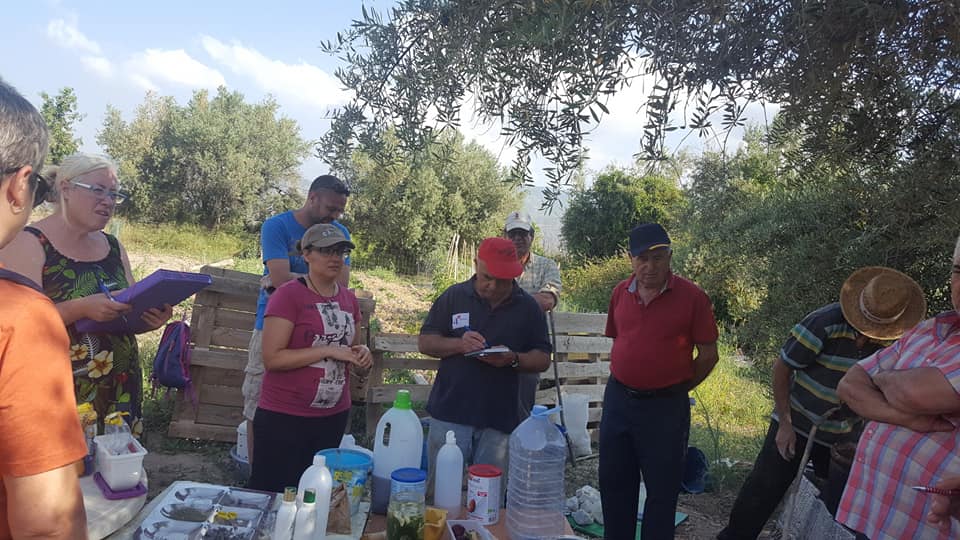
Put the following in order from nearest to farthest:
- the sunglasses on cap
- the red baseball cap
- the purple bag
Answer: the sunglasses on cap < the red baseball cap < the purple bag

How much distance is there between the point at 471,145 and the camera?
70.9 feet

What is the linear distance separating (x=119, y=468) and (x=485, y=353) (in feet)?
5.58

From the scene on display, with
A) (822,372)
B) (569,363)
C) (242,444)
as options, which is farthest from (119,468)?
(569,363)

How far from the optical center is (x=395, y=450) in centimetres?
240

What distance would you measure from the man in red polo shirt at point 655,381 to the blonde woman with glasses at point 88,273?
100.0 inches

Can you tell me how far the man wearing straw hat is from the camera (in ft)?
10.2

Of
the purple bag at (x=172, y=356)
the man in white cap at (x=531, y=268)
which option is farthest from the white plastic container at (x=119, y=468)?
the man in white cap at (x=531, y=268)

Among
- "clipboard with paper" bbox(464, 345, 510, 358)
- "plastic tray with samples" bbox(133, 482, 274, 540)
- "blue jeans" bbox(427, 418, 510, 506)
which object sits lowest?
"blue jeans" bbox(427, 418, 510, 506)

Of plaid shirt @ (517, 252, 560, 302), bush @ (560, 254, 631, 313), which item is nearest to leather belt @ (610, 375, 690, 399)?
plaid shirt @ (517, 252, 560, 302)

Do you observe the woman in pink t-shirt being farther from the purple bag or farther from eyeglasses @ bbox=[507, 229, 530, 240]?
eyeglasses @ bbox=[507, 229, 530, 240]

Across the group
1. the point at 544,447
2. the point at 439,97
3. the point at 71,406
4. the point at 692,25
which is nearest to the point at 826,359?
the point at 544,447

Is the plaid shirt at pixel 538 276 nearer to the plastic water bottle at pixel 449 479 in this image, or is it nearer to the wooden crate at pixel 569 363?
the wooden crate at pixel 569 363

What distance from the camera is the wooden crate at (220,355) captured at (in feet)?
18.0

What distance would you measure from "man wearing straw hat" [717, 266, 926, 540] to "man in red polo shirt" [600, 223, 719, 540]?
1.55 ft
